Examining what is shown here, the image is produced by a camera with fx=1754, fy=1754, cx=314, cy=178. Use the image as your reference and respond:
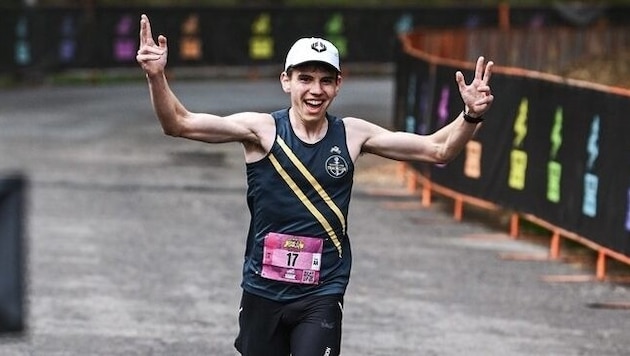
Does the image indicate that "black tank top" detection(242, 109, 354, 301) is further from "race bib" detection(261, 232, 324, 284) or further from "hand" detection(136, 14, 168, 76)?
"hand" detection(136, 14, 168, 76)

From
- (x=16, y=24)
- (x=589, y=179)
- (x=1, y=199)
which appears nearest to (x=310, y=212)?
(x=1, y=199)

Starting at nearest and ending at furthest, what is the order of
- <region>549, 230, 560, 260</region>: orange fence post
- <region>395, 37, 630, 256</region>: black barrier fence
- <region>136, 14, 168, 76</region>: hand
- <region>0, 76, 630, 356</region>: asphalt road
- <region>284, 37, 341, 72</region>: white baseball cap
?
1. <region>136, 14, 168, 76</region>: hand
2. <region>284, 37, 341, 72</region>: white baseball cap
3. <region>0, 76, 630, 356</region>: asphalt road
4. <region>395, 37, 630, 256</region>: black barrier fence
5. <region>549, 230, 560, 260</region>: orange fence post

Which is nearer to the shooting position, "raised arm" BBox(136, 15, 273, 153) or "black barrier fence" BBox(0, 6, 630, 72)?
"raised arm" BBox(136, 15, 273, 153)

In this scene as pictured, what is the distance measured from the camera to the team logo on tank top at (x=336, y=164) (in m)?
7.85

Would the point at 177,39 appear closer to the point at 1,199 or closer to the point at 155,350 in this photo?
the point at 155,350

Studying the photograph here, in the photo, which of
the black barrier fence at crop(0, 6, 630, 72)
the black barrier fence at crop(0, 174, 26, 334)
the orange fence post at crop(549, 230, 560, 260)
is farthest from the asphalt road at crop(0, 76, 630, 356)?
the black barrier fence at crop(0, 6, 630, 72)

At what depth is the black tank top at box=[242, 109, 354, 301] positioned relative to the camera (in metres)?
7.86

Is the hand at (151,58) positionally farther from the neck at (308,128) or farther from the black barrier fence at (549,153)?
the black barrier fence at (549,153)

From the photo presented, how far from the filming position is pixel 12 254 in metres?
5.67

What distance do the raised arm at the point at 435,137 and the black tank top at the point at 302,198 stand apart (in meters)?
0.17

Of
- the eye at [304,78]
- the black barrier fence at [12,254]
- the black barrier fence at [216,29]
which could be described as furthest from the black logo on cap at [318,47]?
the black barrier fence at [216,29]

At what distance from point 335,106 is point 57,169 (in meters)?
11.1

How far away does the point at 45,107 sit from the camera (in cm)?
3272

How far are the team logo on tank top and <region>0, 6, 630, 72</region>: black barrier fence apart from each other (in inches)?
1186
